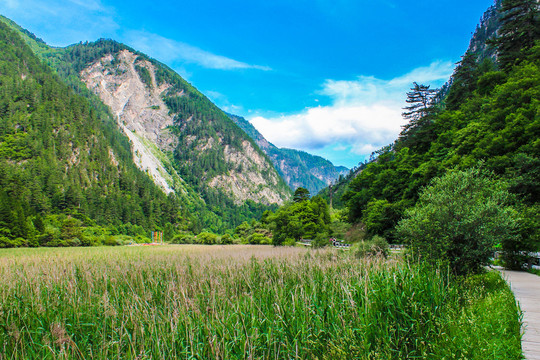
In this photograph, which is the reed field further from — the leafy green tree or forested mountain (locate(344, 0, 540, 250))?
the leafy green tree

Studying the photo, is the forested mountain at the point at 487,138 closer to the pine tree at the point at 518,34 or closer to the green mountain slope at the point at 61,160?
the pine tree at the point at 518,34

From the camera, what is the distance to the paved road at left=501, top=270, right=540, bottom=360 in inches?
178

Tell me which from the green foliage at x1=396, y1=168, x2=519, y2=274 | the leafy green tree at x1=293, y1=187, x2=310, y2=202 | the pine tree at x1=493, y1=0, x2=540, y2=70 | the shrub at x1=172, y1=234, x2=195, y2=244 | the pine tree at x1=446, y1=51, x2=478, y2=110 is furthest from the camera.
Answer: the shrub at x1=172, y1=234, x2=195, y2=244

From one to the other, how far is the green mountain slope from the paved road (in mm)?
73881

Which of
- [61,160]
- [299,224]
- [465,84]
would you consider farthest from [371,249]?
[61,160]

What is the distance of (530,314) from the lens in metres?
6.41

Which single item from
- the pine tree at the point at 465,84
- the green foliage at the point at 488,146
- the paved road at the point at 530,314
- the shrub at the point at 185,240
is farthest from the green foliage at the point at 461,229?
the shrub at the point at 185,240

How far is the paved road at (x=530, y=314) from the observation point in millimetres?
4531

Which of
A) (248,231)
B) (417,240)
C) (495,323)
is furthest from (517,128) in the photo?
(248,231)

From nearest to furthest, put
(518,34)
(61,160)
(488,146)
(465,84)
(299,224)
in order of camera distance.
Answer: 1. (488,146)
2. (518,34)
3. (299,224)
4. (465,84)
5. (61,160)

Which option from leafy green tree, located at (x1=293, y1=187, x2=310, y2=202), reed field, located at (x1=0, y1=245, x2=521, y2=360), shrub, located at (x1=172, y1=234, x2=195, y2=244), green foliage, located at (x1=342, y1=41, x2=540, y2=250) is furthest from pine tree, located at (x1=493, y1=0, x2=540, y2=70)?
shrub, located at (x1=172, y1=234, x2=195, y2=244)

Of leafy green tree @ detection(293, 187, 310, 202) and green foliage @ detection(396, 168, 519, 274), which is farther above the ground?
leafy green tree @ detection(293, 187, 310, 202)

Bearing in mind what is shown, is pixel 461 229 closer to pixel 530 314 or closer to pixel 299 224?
pixel 530 314

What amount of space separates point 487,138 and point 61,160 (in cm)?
11876
